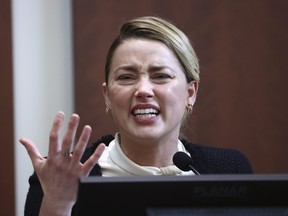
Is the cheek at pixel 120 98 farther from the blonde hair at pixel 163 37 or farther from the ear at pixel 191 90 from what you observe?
the ear at pixel 191 90

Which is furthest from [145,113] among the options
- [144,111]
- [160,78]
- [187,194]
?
[187,194]

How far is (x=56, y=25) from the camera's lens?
2.18 metres

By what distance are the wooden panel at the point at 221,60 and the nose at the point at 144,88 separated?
86cm

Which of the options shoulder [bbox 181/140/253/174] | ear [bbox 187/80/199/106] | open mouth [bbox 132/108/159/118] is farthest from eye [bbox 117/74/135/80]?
shoulder [bbox 181/140/253/174]

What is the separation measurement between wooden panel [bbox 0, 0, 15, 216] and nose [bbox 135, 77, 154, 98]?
3.18 ft

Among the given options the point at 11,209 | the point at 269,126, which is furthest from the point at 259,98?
the point at 11,209

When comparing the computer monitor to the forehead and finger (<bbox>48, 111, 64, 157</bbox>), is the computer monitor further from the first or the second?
the forehead

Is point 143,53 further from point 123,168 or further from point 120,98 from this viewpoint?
point 123,168

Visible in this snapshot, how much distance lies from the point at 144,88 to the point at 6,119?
1016mm

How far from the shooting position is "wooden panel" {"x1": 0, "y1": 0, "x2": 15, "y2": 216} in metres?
2.05

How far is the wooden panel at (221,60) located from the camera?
7.05 ft

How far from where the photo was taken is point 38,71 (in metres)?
2.17

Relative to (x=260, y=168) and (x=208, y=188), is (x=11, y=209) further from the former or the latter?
(x=208, y=188)

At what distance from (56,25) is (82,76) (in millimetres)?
281
